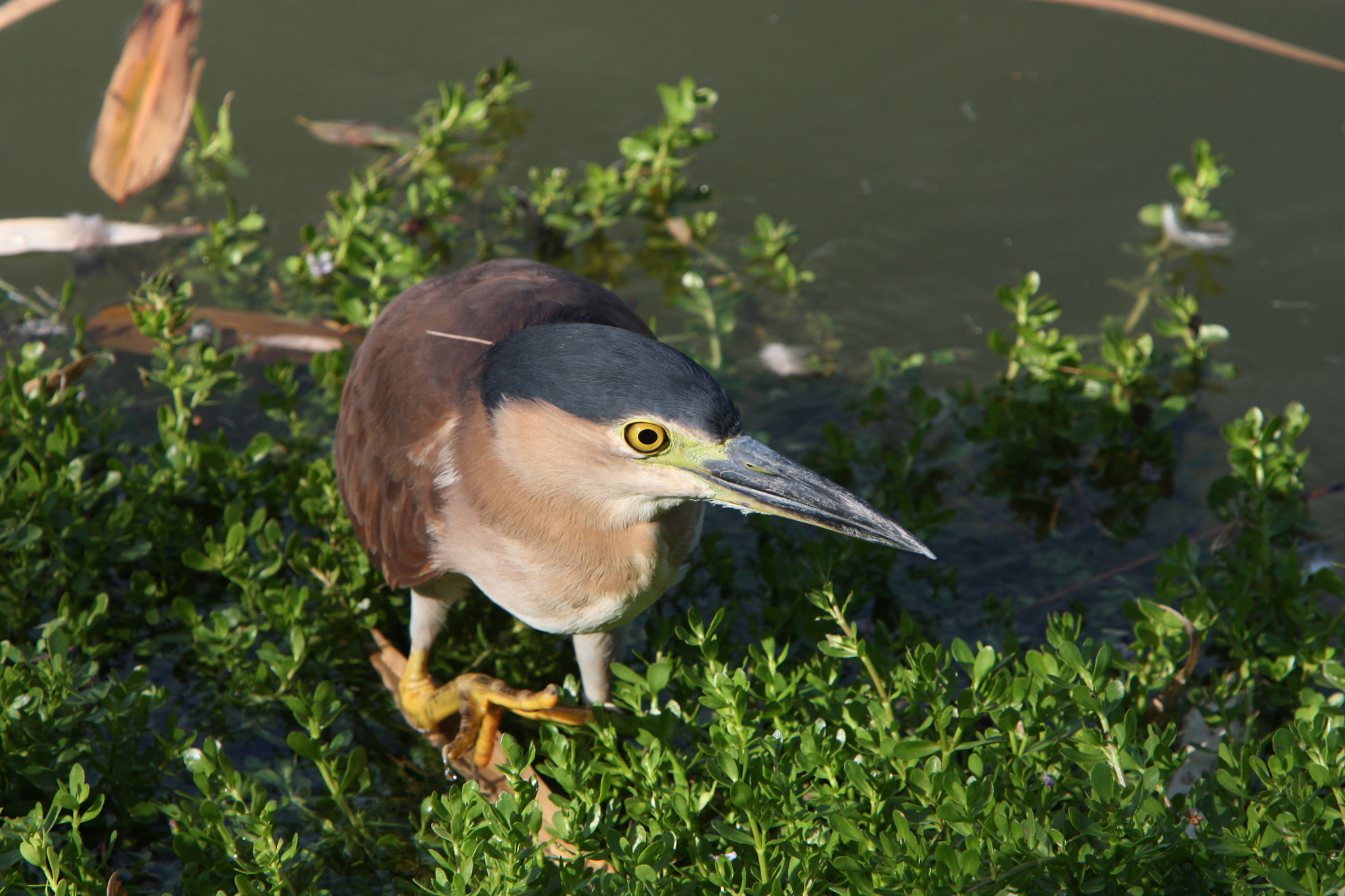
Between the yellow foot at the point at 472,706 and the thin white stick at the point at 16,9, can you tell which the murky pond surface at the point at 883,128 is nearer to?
the thin white stick at the point at 16,9

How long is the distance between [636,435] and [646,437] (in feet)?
0.08

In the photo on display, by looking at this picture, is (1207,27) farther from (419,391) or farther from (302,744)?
(302,744)

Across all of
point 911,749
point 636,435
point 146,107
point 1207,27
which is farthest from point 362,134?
point 1207,27

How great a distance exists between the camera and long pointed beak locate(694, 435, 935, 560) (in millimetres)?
2764

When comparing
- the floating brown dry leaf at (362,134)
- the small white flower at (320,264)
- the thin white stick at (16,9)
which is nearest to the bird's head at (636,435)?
the small white flower at (320,264)

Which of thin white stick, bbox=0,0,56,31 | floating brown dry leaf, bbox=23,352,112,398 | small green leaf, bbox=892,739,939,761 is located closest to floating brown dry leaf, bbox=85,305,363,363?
floating brown dry leaf, bbox=23,352,112,398

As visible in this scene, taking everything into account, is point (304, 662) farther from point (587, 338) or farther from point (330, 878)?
point (587, 338)

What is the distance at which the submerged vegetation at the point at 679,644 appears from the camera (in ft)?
7.97

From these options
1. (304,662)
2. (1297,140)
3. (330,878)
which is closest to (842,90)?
(1297,140)

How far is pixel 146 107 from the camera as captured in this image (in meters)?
5.44

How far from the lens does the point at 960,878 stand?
7.31 feet

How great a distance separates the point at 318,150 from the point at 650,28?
2024 millimetres

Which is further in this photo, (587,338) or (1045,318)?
(1045,318)

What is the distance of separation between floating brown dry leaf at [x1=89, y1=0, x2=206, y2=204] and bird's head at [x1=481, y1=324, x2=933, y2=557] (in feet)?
11.1
